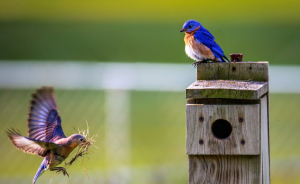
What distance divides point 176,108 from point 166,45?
1024 centimetres

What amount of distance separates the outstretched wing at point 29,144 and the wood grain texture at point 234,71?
3.86 feet

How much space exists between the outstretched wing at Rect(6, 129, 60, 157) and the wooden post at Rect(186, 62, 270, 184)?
103 centimetres

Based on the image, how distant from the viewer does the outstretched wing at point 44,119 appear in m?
3.30

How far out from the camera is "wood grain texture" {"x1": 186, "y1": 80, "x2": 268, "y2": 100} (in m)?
2.43

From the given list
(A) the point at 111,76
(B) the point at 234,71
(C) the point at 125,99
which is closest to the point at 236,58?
(B) the point at 234,71

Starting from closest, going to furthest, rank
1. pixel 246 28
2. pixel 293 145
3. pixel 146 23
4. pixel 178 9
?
pixel 293 145 < pixel 246 28 < pixel 146 23 < pixel 178 9

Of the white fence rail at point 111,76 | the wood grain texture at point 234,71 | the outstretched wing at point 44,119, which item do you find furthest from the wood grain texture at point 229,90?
the white fence rail at point 111,76

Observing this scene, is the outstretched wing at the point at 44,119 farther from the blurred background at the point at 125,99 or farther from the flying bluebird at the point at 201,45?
the flying bluebird at the point at 201,45

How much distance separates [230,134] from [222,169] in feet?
0.76

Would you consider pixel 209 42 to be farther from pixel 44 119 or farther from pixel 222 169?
pixel 44 119

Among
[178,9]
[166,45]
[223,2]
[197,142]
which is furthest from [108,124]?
[223,2]

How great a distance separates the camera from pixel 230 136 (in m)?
2.53

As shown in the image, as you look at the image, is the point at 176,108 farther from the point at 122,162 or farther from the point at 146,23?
the point at 146,23

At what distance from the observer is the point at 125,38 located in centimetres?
1994
